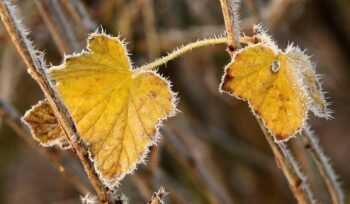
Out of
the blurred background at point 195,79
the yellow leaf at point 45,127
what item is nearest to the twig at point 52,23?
the blurred background at point 195,79

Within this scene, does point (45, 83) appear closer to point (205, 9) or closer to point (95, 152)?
point (95, 152)

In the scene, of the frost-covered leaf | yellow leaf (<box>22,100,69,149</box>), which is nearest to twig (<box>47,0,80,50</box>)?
yellow leaf (<box>22,100,69,149</box>)

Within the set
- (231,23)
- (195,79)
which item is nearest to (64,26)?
(231,23)

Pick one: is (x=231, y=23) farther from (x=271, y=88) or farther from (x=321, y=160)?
(x=321, y=160)

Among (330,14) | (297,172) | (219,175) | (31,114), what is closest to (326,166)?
(297,172)

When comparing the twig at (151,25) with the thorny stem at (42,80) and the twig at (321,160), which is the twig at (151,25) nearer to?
the twig at (321,160)

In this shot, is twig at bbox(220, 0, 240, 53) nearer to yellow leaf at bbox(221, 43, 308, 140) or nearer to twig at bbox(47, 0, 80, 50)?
yellow leaf at bbox(221, 43, 308, 140)
